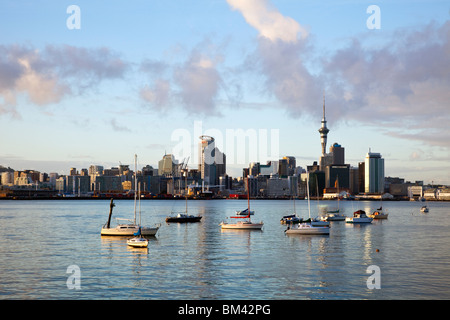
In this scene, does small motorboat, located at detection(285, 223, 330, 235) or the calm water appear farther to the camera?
small motorboat, located at detection(285, 223, 330, 235)

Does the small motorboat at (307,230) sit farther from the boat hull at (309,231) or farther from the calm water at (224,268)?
the calm water at (224,268)

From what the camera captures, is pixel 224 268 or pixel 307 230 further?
pixel 307 230

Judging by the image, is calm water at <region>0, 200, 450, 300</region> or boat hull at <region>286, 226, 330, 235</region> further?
boat hull at <region>286, 226, 330, 235</region>

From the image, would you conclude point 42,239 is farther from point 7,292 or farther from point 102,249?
point 7,292

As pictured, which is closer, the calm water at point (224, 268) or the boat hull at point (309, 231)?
the calm water at point (224, 268)

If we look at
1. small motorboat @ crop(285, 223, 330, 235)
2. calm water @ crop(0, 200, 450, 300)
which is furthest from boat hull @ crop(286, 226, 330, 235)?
calm water @ crop(0, 200, 450, 300)

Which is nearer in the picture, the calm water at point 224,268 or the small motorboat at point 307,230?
the calm water at point 224,268

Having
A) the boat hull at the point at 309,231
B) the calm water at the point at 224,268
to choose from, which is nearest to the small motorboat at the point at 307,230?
the boat hull at the point at 309,231

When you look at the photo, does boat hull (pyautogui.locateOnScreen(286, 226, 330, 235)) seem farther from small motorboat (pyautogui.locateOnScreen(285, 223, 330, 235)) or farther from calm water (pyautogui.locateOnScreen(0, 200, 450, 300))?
calm water (pyautogui.locateOnScreen(0, 200, 450, 300))

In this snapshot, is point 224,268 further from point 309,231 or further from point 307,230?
point 309,231

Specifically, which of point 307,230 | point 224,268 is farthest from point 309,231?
point 224,268

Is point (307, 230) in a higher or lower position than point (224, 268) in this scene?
lower
